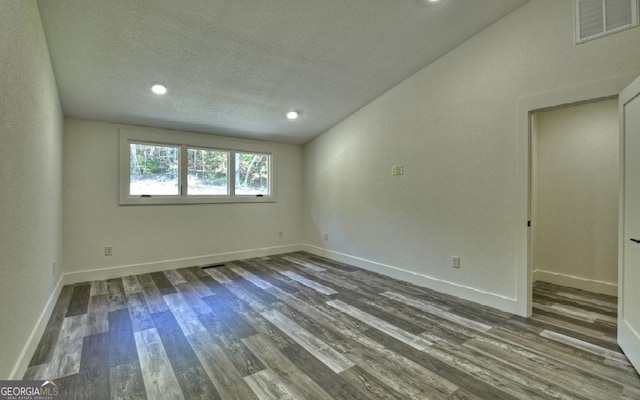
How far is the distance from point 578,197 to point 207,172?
5.13 metres

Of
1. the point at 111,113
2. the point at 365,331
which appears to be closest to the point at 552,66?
the point at 365,331

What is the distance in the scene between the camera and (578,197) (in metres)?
3.51

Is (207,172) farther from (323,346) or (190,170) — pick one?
(323,346)

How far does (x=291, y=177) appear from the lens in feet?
18.5

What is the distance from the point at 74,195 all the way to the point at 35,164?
1.81 metres

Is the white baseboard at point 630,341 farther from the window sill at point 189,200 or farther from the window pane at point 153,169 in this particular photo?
the window pane at point 153,169

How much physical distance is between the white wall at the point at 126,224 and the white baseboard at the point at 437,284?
169 centimetres

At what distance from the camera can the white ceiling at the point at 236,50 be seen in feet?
7.68

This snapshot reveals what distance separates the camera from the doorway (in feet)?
10.6

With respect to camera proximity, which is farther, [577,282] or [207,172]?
[207,172]

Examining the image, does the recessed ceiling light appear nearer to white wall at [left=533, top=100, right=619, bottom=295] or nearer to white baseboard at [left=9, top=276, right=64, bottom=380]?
white baseboard at [left=9, top=276, right=64, bottom=380]

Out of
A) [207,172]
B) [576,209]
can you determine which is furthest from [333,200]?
[576,209]

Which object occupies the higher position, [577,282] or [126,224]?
[126,224]

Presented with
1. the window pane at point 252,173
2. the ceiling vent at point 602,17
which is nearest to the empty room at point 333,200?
the ceiling vent at point 602,17
